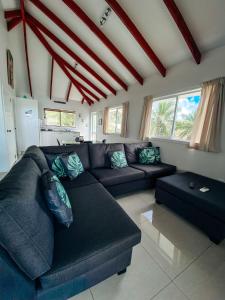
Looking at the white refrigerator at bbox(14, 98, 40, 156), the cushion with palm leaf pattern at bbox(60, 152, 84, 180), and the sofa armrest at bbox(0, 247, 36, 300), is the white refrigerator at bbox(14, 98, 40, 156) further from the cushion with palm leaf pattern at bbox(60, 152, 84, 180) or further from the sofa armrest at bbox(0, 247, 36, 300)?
the sofa armrest at bbox(0, 247, 36, 300)

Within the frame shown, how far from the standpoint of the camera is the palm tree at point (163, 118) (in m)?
3.29

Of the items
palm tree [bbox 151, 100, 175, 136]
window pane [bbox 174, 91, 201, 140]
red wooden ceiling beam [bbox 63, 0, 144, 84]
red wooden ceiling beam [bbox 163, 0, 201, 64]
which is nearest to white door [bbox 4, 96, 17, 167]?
red wooden ceiling beam [bbox 63, 0, 144, 84]

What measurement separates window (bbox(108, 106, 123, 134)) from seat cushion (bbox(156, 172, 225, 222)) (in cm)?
342

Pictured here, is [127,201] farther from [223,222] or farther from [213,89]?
[213,89]

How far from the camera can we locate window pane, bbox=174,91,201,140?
2821 mm

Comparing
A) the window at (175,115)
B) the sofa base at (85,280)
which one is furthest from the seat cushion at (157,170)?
the sofa base at (85,280)

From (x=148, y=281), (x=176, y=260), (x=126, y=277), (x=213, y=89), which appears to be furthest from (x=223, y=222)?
(x=213, y=89)

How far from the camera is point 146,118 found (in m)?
3.71

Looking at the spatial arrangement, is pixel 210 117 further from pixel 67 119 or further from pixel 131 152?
pixel 67 119

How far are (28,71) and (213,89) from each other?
20.4 ft

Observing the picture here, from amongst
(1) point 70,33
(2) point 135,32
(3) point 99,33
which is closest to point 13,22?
(1) point 70,33

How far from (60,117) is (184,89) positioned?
6366mm

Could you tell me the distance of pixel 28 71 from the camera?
17.6ft

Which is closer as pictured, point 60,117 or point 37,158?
point 37,158
